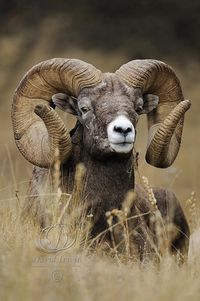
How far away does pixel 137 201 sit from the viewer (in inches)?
439

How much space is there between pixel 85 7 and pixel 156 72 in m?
34.9

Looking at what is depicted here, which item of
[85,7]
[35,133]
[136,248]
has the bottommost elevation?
[136,248]

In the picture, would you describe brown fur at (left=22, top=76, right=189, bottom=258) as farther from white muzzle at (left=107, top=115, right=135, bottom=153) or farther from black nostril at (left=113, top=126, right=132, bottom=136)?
black nostril at (left=113, top=126, right=132, bottom=136)

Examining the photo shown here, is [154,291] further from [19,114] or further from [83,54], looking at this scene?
[83,54]

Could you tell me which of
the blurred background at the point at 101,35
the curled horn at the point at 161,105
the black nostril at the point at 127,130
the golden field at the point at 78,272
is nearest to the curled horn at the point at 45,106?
the curled horn at the point at 161,105

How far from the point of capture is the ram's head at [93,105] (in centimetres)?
1028

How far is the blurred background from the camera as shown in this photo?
40219mm

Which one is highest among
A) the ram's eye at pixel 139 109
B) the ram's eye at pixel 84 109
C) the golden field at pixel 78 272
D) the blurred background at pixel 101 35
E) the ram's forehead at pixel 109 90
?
the blurred background at pixel 101 35

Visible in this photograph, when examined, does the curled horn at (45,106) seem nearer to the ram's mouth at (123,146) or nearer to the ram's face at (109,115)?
the ram's face at (109,115)

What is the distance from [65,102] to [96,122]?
82 cm

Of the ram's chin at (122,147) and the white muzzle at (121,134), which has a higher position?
the white muzzle at (121,134)

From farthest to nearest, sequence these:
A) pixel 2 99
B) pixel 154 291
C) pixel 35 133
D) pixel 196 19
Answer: pixel 196 19 < pixel 2 99 < pixel 35 133 < pixel 154 291

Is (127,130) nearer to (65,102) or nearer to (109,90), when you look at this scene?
(109,90)

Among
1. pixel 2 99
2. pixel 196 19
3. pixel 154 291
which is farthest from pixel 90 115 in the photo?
pixel 196 19
